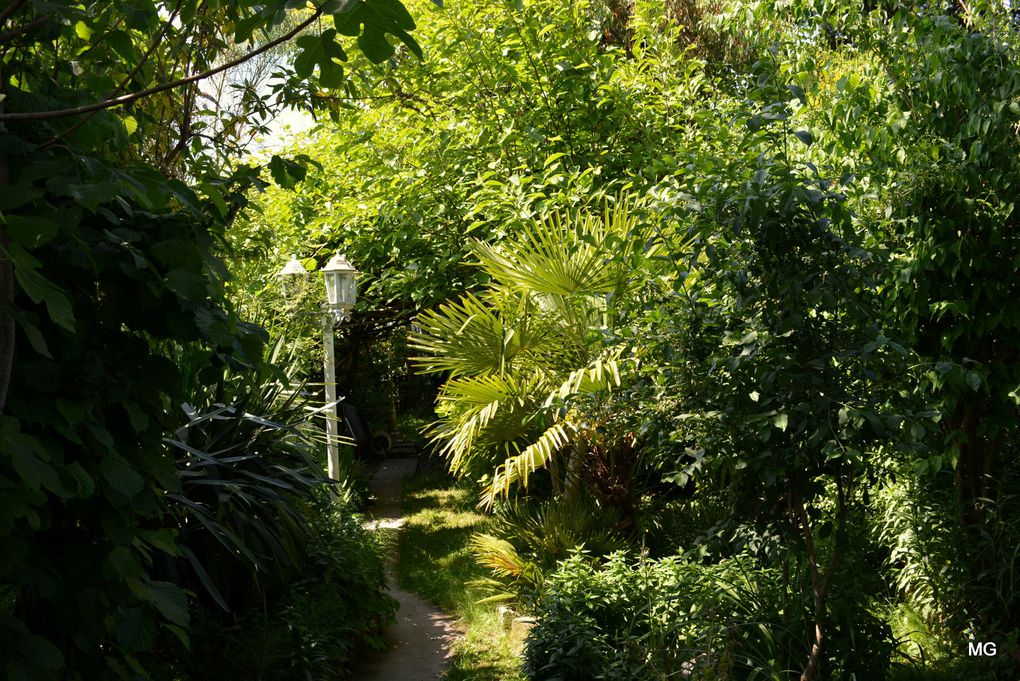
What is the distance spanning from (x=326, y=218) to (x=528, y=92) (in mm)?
3255

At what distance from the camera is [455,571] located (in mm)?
8375

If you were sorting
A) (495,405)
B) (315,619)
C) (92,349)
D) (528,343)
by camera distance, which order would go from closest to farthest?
(92,349)
(315,619)
(495,405)
(528,343)

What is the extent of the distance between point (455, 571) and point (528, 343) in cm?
264

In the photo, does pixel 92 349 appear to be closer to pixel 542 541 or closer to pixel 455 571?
pixel 542 541

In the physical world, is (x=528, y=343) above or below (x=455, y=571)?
above

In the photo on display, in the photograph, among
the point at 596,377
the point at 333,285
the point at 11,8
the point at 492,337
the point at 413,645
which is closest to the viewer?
the point at 11,8

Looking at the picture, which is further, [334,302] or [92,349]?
[334,302]

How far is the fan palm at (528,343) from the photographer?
659 cm

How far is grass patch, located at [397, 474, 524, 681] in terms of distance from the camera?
6.00 m

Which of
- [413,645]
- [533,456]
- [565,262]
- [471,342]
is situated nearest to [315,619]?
[413,645]

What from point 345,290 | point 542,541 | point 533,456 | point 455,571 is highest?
point 345,290

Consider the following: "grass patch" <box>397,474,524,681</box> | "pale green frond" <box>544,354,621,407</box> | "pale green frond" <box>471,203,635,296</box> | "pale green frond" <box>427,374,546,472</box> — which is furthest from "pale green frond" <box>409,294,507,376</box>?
"grass patch" <box>397,474,524,681</box>

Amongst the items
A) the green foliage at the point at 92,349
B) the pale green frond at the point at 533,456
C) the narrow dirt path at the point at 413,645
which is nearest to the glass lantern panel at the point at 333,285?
the pale green frond at the point at 533,456

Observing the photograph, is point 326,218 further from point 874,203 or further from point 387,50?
point 387,50
